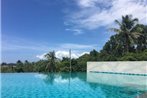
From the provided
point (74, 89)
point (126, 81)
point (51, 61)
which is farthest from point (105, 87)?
point (51, 61)

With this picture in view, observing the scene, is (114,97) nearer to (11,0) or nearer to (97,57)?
(11,0)

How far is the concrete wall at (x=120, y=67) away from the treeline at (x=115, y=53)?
1.04 meters

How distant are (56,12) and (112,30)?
703cm

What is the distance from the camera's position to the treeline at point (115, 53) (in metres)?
26.1

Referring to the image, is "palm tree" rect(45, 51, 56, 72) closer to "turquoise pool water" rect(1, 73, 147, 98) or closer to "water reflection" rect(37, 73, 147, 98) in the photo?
"water reflection" rect(37, 73, 147, 98)

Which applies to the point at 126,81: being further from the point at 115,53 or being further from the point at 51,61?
the point at 115,53

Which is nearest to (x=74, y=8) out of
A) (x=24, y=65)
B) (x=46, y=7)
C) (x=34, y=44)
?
(x=46, y=7)

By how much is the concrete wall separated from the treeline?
1.04m

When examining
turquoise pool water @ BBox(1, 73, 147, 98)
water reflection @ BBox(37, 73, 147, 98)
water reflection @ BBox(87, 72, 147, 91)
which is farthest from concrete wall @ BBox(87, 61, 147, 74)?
turquoise pool water @ BBox(1, 73, 147, 98)

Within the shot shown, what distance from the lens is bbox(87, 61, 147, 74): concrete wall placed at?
22.4 meters

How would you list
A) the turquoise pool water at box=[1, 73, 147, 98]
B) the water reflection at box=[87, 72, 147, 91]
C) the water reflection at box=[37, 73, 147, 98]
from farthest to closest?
the water reflection at box=[87, 72, 147, 91]
the water reflection at box=[37, 73, 147, 98]
the turquoise pool water at box=[1, 73, 147, 98]

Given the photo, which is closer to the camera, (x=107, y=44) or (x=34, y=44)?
(x=34, y=44)

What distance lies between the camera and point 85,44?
96.6 feet

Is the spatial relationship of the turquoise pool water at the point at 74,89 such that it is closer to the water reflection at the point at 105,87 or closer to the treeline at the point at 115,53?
the water reflection at the point at 105,87
